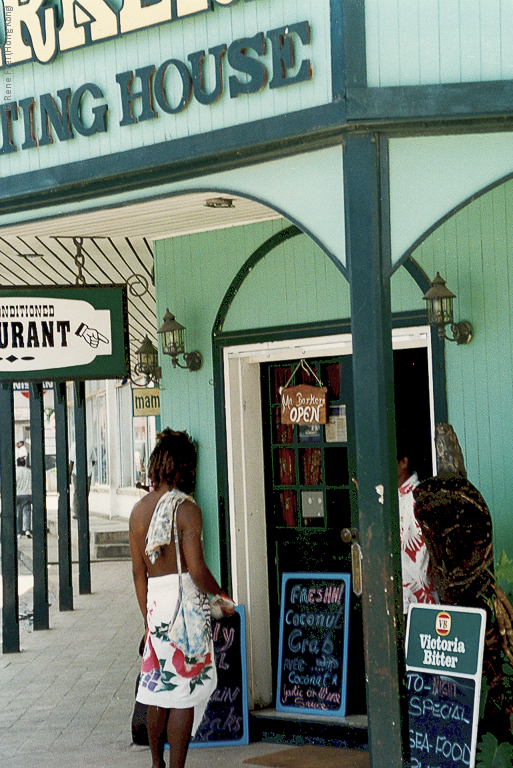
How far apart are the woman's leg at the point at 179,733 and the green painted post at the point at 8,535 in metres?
4.23

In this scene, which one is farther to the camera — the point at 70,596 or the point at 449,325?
the point at 70,596

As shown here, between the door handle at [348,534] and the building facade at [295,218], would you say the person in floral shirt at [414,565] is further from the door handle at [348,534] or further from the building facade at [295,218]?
the building facade at [295,218]

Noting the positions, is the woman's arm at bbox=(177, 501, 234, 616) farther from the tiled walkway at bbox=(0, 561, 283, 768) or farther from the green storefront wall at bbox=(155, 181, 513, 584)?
the green storefront wall at bbox=(155, 181, 513, 584)

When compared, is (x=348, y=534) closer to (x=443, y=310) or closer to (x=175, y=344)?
(x=443, y=310)

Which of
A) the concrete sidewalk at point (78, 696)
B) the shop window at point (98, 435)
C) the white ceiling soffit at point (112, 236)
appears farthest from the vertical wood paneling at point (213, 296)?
the shop window at point (98, 435)

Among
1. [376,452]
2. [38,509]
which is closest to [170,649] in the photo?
[376,452]

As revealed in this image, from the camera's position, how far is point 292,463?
6.61 metres

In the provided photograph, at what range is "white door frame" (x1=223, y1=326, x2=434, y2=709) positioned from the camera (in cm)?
641

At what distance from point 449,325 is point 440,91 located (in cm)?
181

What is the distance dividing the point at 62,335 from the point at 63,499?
5250 mm

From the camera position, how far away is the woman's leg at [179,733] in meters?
4.84

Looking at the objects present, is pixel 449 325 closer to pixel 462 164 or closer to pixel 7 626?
pixel 462 164

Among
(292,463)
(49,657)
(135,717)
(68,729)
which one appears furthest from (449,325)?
(49,657)

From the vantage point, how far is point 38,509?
949 cm
